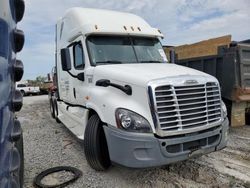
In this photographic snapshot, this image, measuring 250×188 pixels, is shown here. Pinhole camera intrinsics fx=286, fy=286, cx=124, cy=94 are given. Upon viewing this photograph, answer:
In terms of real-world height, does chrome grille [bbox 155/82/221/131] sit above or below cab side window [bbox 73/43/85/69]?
below

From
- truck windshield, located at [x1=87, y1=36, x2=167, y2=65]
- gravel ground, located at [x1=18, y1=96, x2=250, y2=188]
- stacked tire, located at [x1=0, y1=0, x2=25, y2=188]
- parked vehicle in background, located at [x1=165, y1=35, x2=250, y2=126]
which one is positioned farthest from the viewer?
parked vehicle in background, located at [x1=165, y1=35, x2=250, y2=126]

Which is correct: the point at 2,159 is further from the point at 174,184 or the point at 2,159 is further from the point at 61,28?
the point at 61,28

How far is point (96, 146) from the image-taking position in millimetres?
4473

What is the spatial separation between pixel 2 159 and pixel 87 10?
460 cm

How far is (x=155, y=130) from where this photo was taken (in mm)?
3846

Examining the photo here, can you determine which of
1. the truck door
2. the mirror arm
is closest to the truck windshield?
the truck door

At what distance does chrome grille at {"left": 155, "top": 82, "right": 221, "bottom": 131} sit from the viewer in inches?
153

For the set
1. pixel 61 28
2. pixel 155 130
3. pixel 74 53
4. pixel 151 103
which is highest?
pixel 61 28

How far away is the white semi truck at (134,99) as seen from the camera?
3.86m

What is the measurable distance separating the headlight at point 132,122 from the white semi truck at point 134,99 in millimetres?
13

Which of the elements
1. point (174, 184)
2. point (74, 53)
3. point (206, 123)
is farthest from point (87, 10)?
point (174, 184)

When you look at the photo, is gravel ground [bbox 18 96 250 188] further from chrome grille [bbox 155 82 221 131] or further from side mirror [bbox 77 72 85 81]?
side mirror [bbox 77 72 85 81]

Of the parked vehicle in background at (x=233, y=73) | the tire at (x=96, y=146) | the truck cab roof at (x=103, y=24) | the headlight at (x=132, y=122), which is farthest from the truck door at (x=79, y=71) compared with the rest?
the parked vehicle in background at (x=233, y=73)

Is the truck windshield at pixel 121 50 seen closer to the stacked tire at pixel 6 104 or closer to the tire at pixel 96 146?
the tire at pixel 96 146
